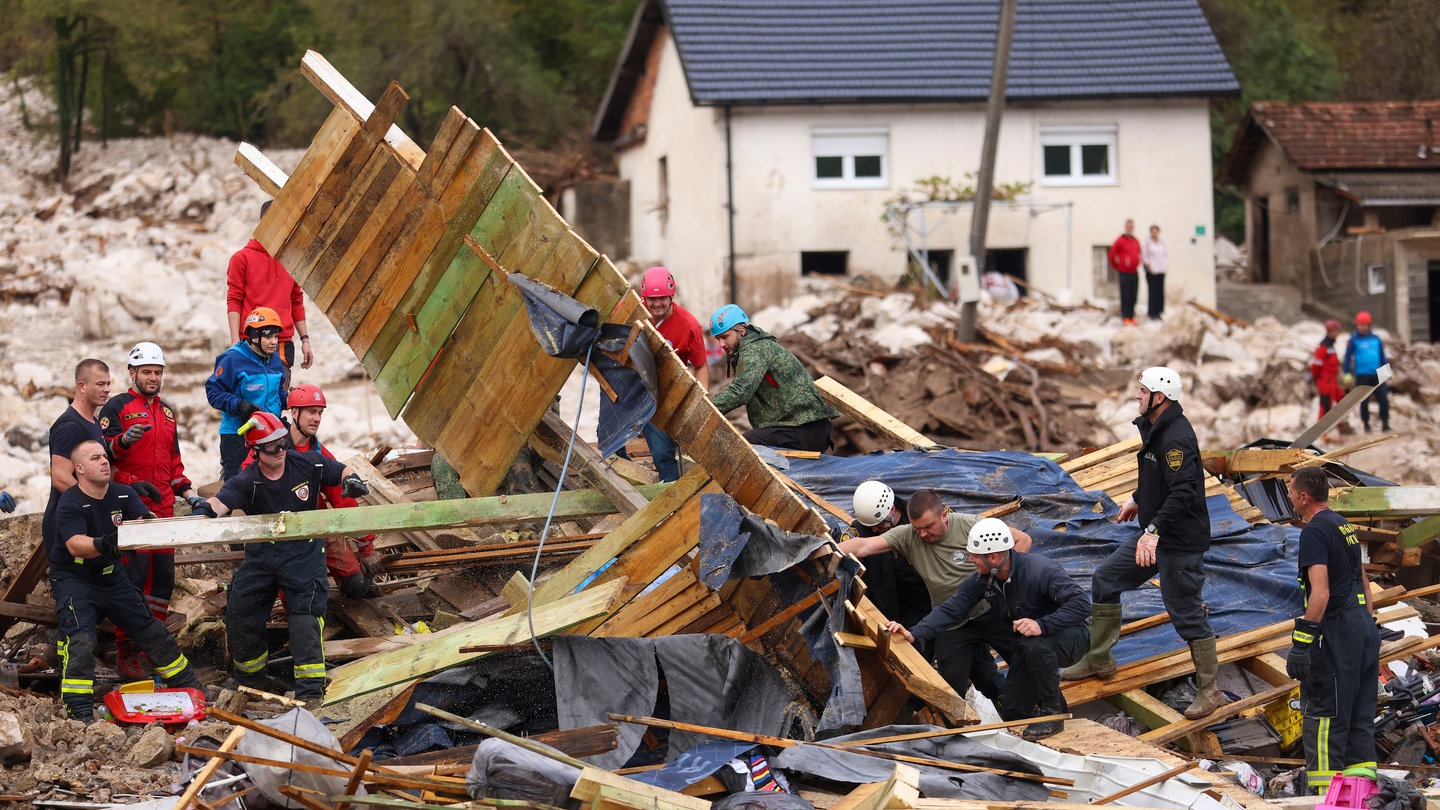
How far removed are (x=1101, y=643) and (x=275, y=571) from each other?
463cm

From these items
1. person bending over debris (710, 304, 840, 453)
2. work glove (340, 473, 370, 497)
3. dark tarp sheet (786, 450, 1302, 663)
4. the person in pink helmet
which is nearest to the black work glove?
work glove (340, 473, 370, 497)

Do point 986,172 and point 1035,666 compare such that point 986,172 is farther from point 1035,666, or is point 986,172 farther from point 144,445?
point 144,445

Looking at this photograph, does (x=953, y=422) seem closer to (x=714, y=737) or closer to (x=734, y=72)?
(x=714, y=737)

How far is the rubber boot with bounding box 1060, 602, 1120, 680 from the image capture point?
8.34 metres

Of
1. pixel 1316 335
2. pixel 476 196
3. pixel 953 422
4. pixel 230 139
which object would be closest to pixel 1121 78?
pixel 1316 335

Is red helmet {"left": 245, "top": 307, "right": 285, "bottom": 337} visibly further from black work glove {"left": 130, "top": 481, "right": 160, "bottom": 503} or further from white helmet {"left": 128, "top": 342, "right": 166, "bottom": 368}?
black work glove {"left": 130, "top": 481, "right": 160, "bottom": 503}

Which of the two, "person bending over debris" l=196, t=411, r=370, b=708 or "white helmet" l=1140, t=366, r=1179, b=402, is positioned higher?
"white helmet" l=1140, t=366, r=1179, b=402

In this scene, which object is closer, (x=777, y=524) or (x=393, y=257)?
(x=777, y=524)

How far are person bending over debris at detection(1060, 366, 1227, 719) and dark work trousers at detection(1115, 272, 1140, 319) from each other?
619 inches

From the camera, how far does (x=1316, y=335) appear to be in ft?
80.2

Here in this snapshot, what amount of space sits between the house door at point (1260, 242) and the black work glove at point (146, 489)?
27875 mm

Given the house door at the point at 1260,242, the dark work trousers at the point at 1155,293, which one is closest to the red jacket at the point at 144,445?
the dark work trousers at the point at 1155,293

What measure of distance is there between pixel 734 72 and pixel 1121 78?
7168 millimetres

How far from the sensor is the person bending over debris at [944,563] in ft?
25.1
